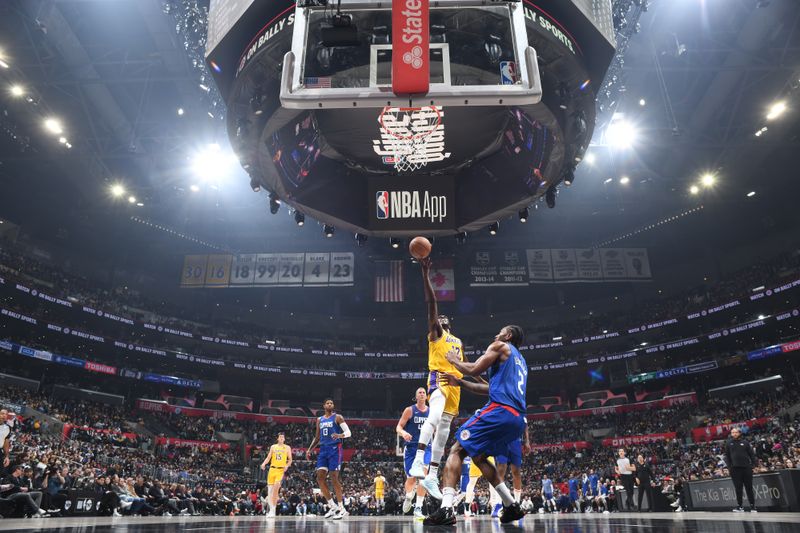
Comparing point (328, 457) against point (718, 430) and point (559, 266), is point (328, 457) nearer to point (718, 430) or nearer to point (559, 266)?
point (559, 266)

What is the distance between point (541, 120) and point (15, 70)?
68.5 feet

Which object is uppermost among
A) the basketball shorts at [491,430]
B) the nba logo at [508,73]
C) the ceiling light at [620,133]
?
the ceiling light at [620,133]

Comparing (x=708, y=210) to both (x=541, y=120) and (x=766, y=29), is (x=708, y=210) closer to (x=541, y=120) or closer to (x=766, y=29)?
(x=766, y=29)

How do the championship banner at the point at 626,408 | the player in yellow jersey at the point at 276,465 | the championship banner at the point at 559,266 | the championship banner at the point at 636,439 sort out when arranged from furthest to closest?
the championship banner at the point at 626,408 < the championship banner at the point at 559,266 < the championship banner at the point at 636,439 < the player in yellow jersey at the point at 276,465

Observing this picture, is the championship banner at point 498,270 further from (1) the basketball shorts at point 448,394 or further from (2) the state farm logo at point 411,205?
(1) the basketball shorts at point 448,394

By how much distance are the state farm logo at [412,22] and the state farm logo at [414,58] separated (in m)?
0.05

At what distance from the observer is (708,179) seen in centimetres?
2723

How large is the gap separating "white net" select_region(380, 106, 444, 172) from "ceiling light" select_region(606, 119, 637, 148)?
15.5 m

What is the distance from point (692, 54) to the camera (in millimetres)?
18719

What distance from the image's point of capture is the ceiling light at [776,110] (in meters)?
21.3

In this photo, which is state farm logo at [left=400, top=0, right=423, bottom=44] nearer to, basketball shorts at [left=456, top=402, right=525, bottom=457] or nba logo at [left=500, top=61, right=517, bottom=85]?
nba logo at [left=500, top=61, right=517, bottom=85]

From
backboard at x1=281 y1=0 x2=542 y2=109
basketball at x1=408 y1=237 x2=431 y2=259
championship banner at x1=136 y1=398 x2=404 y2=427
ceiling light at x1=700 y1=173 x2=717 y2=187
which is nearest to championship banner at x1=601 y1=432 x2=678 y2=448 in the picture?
ceiling light at x1=700 y1=173 x2=717 y2=187

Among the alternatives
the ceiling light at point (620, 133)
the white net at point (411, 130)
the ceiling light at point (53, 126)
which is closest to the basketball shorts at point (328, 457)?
the white net at point (411, 130)

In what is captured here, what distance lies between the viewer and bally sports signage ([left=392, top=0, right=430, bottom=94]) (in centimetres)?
544
